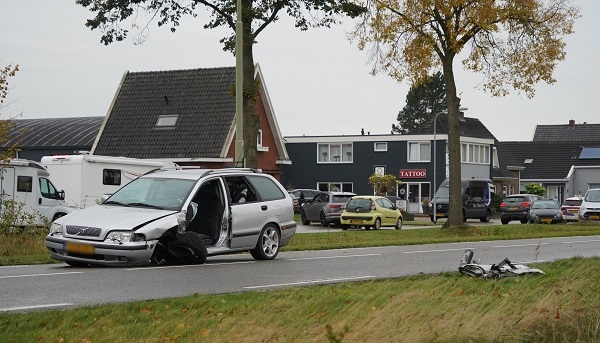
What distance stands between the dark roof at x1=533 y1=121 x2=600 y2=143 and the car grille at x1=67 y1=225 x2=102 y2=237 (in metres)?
98.2

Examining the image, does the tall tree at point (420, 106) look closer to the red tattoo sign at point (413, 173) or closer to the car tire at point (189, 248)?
the red tattoo sign at point (413, 173)

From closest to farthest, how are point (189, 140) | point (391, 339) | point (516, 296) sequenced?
1. point (391, 339)
2. point (516, 296)
3. point (189, 140)

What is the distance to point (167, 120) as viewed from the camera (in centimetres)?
5881

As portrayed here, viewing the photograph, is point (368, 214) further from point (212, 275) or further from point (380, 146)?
point (380, 146)

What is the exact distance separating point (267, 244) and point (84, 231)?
409cm

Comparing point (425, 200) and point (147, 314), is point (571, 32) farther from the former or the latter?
point (425, 200)

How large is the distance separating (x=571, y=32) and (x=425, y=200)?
38145 millimetres

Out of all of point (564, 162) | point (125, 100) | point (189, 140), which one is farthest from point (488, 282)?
point (564, 162)

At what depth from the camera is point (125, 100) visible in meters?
61.0

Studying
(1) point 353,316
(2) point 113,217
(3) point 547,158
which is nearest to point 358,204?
(2) point 113,217

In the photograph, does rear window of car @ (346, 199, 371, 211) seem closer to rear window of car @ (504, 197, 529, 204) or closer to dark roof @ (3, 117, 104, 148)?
rear window of car @ (504, 197, 529, 204)

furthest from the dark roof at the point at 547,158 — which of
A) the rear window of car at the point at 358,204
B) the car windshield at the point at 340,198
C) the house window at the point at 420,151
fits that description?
the rear window of car at the point at 358,204

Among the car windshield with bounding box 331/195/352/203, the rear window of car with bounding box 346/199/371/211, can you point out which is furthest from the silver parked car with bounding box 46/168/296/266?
the car windshield with bounding box 331/195/352/203

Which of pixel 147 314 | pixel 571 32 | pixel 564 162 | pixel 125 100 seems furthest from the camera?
pixel 564 162
